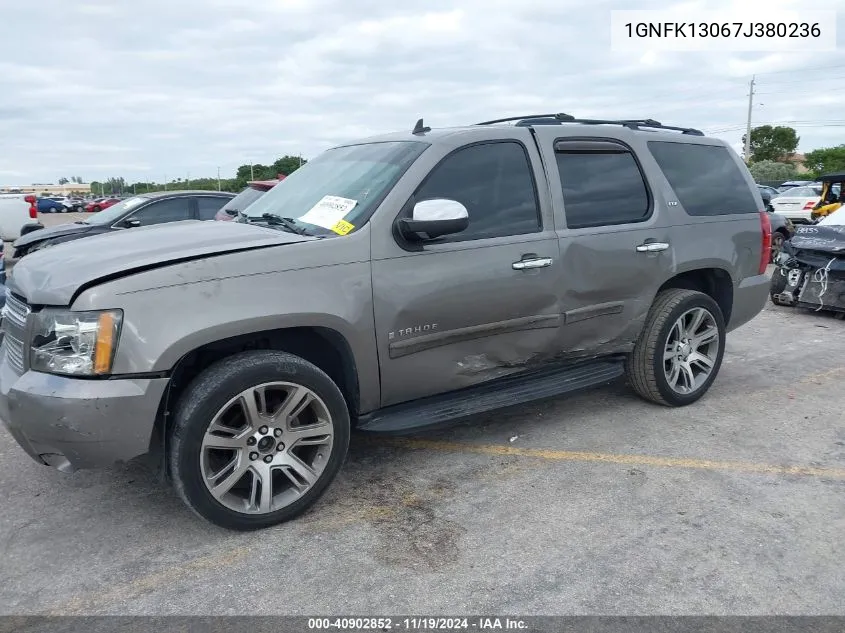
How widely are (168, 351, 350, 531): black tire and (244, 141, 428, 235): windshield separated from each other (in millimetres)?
755

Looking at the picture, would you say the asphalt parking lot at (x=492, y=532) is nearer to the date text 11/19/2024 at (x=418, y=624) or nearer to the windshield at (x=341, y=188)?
the date text 11/19/2024 at (x=418, y=624)

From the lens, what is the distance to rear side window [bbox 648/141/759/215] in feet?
16.0

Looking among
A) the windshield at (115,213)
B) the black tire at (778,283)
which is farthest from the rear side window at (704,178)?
the windshield at (115,213)

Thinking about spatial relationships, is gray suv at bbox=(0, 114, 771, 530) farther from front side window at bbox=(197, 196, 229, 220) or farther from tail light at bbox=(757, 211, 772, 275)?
front side window at bbox=(197, 196, 229, 220)

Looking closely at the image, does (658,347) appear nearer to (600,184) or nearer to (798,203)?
(600,184)

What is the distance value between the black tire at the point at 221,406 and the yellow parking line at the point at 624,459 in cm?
109

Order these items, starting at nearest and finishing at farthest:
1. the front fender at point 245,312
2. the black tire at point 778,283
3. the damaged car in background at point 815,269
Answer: the front fender at point 245,312
the damaged car in background at point 815,269
the black tire at point 778,283

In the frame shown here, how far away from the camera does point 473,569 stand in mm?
2988

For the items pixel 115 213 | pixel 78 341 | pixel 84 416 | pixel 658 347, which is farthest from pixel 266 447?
pixel 115 213

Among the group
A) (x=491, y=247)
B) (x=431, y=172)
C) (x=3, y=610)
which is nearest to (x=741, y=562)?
(x=491, y=247)

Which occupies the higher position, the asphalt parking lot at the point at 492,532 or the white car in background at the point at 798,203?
the white car in background at the point at 798,203

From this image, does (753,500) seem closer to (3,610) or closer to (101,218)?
(3,610)

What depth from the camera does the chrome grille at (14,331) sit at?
319cm

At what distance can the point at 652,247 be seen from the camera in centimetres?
459
